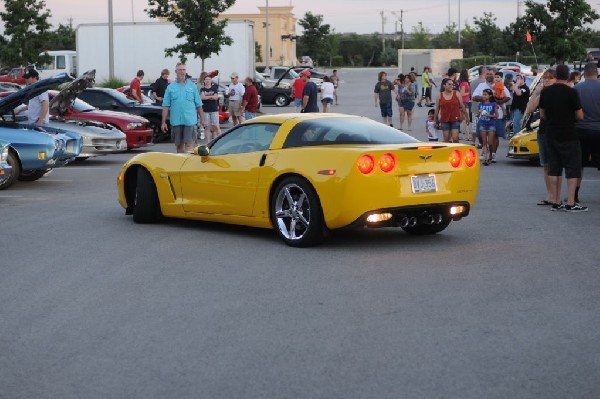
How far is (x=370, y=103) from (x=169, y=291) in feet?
144

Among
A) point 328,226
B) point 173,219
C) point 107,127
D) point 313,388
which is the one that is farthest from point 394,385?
point 107,127

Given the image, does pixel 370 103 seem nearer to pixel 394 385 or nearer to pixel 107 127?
pixel 107 127

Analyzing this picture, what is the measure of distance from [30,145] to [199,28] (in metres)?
32.0

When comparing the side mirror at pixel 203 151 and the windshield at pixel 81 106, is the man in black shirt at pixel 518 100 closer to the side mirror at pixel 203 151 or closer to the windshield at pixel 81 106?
the windshield at pixel 81 106

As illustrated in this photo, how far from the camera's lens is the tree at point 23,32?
63781 mm

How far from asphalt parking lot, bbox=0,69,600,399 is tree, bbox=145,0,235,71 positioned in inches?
1403

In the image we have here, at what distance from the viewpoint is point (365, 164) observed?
9805mm

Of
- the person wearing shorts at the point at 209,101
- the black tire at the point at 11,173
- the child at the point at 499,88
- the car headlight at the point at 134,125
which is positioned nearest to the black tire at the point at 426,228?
the black tire at the point at 11,173

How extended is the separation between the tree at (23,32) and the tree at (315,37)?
61187mm

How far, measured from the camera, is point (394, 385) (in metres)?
5.51

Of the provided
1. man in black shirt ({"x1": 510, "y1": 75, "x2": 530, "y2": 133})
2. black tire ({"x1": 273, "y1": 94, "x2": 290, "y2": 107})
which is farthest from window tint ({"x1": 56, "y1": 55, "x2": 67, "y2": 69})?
man in black shirt ({"x1": 510, "y1": 75, "x2": 530, "y2": 133})

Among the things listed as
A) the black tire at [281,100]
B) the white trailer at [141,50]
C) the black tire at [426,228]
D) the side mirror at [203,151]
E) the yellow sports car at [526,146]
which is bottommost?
the black tire at [426,228]

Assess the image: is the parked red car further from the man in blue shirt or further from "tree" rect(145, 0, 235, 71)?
"tree" rect(145, 0, 235, 71)

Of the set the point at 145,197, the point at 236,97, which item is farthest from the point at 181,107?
the point at 236,97
